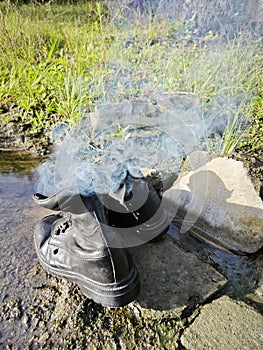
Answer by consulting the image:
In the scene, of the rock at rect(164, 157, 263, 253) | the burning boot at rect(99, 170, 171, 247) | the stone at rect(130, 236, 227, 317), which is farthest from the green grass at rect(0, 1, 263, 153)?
the stone at rect(130, 236, 227, 317)

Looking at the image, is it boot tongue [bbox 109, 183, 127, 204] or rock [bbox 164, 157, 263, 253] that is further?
rock [bbox 164, 157, 263, 253]

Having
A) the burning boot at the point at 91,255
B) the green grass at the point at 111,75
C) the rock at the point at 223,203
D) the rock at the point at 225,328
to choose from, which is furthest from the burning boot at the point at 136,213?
the green grass at the point at 111,75

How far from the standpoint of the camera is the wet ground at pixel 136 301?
1.47m

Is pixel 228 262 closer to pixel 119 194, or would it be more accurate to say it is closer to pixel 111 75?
pixel 119 194

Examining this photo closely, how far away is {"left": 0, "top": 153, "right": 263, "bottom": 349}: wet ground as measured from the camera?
58.0 inches

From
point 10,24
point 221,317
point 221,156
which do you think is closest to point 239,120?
point 221,156

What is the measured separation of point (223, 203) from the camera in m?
2.14

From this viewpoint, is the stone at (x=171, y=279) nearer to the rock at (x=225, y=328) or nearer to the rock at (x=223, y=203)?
the rock at (x=225, y=328)

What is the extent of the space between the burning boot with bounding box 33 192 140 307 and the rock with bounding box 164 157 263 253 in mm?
776

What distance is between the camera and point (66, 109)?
3291 mm

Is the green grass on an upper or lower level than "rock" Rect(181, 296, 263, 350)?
upper

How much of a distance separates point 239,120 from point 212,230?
105 centimetres

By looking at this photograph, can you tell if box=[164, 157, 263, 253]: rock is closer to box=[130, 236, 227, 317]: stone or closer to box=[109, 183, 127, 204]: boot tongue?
box=[130, 236, 227, 317]: stone

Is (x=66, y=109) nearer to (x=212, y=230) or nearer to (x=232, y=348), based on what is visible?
(x=212, y=230)
